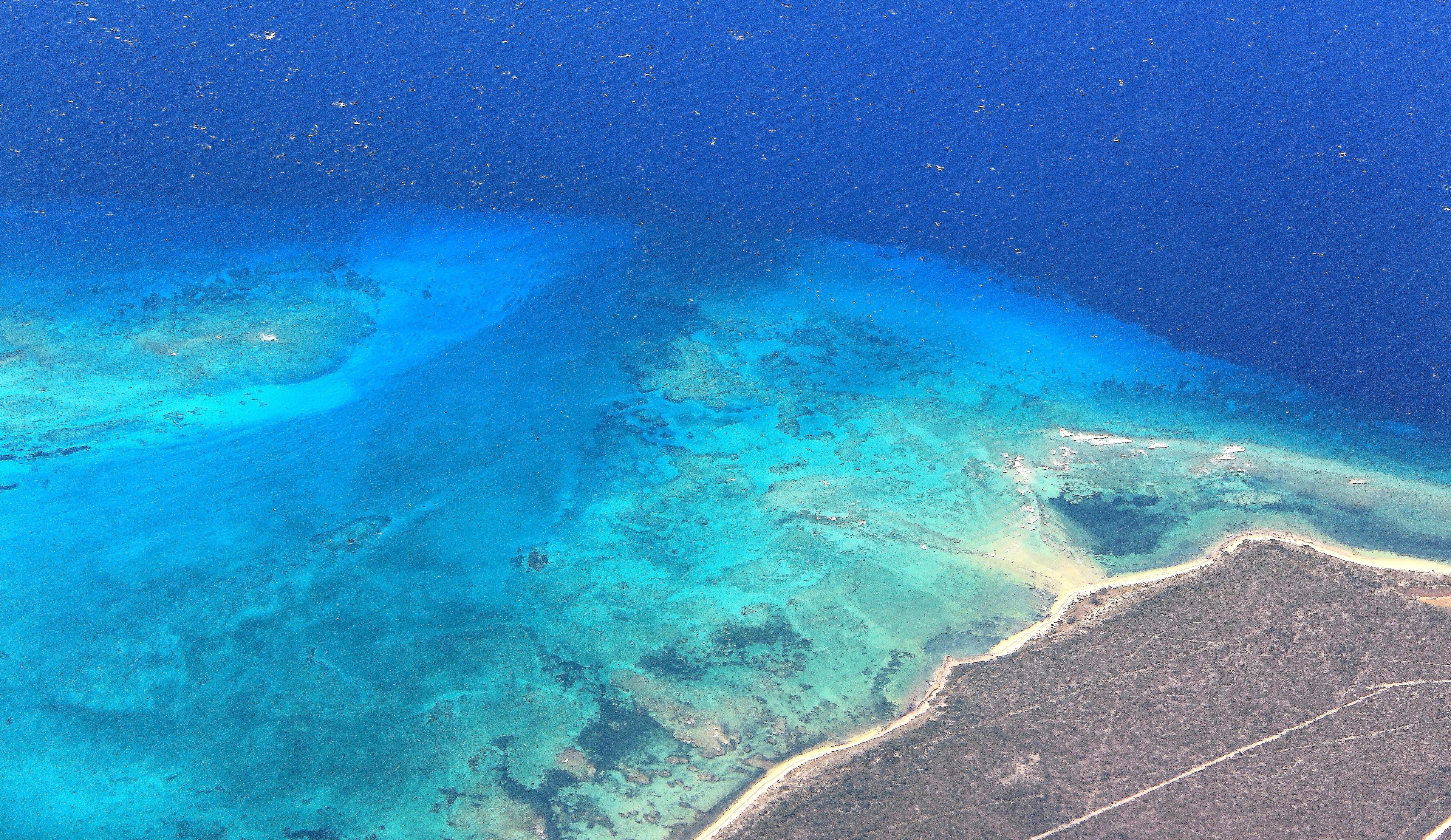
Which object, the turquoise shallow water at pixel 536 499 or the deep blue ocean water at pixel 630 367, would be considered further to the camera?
the deep blue ocean water at pixel 630 367

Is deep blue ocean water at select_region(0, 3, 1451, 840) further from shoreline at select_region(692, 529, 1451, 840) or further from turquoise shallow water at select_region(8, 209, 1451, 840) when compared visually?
shoreline at select_region(692, 529, 1451, 840)

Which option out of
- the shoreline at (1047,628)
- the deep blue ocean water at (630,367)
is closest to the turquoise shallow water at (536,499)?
the deep blue ocean water at (630,367)

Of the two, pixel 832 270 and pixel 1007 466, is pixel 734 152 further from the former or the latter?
pixel 1007 466

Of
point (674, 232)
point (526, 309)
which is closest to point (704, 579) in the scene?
point (526, 309)

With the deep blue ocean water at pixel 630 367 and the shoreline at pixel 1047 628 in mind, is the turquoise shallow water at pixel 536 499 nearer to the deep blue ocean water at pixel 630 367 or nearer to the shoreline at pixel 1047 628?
the deep blue ocean water at pixel 630 367

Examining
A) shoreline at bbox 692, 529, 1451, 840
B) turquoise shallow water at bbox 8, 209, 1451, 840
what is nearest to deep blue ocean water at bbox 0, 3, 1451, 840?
turquoise shallow water at bbox 8, 209, 1451, 840

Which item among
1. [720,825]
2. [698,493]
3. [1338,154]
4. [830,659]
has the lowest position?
[720,825]
